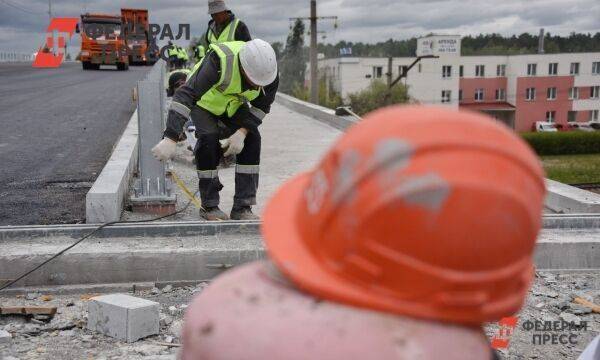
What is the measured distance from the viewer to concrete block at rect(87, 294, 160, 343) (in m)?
3.57

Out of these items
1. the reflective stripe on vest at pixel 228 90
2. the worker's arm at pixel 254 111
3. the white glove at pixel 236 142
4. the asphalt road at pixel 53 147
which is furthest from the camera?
the asphalt road at pixel 53 147

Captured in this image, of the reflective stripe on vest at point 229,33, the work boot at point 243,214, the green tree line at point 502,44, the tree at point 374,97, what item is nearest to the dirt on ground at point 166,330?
the work boot at point 243,214

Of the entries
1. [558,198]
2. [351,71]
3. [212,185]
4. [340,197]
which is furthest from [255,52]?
[351,71]

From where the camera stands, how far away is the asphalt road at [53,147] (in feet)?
20.5

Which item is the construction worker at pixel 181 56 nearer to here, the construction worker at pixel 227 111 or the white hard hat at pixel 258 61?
the construction worker at pixel 227 111

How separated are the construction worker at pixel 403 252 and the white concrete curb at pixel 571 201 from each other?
477 cm

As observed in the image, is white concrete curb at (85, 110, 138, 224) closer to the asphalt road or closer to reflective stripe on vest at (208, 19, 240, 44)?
the asphalt road

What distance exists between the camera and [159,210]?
586cm

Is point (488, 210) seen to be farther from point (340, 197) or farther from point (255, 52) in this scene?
point (255, 52)

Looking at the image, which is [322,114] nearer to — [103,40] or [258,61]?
[258,61]

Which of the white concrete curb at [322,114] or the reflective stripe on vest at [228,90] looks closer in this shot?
the reflective stripe on vest at [228,90]

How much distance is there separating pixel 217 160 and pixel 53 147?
531 centimetres

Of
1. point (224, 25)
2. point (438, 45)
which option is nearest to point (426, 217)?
point (224, 25)

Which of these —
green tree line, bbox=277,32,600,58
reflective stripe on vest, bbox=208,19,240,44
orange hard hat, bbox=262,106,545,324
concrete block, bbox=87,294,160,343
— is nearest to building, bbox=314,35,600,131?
green tree line, bbox=277,32,600,58
